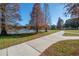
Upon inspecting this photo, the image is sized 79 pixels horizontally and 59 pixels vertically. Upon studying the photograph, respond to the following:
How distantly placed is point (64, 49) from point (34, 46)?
1.29 feet

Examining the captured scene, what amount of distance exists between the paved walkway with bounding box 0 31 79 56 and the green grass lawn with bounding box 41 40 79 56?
6 centimetres

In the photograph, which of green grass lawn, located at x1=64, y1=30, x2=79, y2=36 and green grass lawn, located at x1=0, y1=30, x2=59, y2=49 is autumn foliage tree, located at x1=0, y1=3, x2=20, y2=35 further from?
green grass lawn, located at x1=64, y1=30, x2=79, y2=36

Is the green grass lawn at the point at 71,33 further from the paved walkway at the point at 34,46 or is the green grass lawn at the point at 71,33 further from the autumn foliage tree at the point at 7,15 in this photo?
the autumn foliage tree at the point at 7,15

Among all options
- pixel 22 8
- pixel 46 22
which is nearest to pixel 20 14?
pixel 22 8

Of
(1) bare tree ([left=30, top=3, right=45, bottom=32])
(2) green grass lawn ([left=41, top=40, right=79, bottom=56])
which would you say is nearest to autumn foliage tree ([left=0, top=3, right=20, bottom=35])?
(1) bare tree ([left=30, top=3, right=45, bottom=32])

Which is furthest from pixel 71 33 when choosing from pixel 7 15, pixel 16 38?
pixel 7 15

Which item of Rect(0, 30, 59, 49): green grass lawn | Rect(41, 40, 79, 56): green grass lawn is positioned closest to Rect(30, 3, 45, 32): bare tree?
Rect(0, 30, 59, 49): green grass lawn

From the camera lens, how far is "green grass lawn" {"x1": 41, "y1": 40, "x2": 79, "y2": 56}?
422 cm

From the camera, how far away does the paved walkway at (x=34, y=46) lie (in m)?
4.25

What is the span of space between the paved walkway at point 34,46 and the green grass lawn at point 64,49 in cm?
6

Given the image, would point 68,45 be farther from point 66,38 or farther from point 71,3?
point 71,3

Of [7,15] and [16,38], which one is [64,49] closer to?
[16,38]

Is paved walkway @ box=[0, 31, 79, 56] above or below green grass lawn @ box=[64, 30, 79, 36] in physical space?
below

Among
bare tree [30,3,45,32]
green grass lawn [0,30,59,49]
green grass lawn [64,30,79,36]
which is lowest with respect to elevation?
green grass lawn [0,30,59,49]
